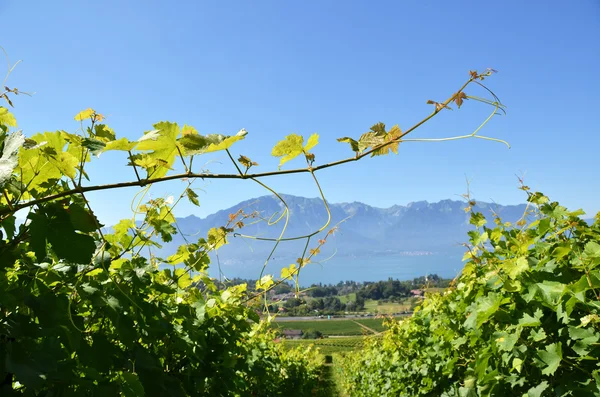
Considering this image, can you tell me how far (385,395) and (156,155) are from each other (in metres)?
7.45

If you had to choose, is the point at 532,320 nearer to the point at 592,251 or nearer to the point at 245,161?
the point at 592,251

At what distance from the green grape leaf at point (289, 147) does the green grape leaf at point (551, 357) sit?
58.7 inches

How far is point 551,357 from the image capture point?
1.79 meters

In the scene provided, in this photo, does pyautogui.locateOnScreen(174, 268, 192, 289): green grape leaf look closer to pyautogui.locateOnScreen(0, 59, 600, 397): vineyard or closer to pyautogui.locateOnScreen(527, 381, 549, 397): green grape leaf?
pyautogui.locateOnScreen(0, 59, 600, 397): vineyard

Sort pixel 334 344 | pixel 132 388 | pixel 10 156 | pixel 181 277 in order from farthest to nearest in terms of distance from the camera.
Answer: pixel 334 344, pixel 181 277, pixel 132 388, pixel 10 156

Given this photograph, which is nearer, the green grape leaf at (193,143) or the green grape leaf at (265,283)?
the green grape leaf at (193,143)

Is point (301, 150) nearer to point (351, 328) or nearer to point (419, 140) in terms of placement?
point (419, 140)

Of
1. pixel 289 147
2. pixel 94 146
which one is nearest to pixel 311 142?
pixel 289 147

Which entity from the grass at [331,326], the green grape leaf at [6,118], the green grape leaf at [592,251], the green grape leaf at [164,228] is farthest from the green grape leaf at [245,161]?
the grass at [331,326]

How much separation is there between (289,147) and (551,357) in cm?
155

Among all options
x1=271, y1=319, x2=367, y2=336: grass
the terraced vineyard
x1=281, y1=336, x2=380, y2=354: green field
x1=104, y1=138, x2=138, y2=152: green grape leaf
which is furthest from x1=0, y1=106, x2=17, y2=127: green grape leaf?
x1=271, y1=319, x2=367, y2=336: grass

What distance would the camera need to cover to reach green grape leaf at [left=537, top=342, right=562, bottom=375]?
69.1 inches

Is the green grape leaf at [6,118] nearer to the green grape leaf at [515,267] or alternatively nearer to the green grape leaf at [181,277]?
the green grape leaf at [181,277]

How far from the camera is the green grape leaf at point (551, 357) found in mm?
1754
